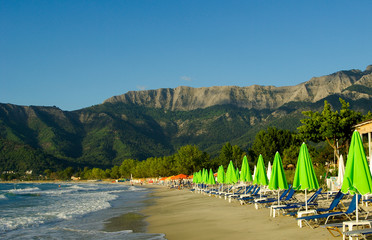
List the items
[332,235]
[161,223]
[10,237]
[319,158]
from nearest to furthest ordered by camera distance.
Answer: [332,235] → [10,237] → [161,223] → [319,158]

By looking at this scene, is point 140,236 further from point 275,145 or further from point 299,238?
point 275,145

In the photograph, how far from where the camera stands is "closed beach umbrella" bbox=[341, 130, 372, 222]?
7844 mm

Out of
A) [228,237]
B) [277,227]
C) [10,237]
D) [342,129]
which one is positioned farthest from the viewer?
[342,129]

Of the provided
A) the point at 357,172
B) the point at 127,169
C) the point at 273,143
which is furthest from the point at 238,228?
the point at 127,169

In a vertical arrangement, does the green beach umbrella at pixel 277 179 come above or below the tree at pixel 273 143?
below

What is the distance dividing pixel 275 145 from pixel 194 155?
18734 millimetres

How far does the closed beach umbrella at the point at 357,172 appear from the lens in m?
7.84

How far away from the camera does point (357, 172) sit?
7.94 m

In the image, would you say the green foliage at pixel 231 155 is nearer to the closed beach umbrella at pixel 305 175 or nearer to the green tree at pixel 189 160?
the green tree at pixel 189 160

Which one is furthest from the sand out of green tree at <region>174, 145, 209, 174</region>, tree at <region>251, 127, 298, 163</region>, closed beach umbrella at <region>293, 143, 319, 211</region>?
green tree at <region>174, 145, 209, 174</region>

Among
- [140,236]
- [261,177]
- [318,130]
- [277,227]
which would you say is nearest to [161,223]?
[140,236]

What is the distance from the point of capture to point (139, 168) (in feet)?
418

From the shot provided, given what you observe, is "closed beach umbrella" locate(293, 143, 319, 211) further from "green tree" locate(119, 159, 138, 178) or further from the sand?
"green tree" locate(119, 159, 138, 178)

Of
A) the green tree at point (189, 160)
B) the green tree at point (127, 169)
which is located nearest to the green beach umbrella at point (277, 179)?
the green tree at point (189, 160)
